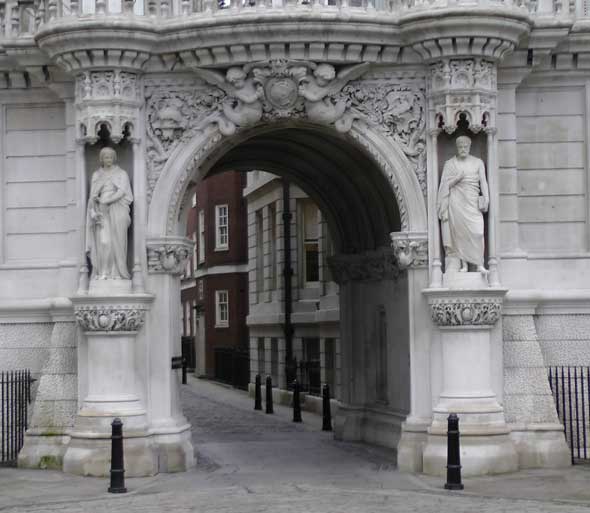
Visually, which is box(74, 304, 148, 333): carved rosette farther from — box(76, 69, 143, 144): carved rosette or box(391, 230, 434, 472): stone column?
box(391, 230, 434, 472): stone column

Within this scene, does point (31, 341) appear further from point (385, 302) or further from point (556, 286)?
point (556, 286)

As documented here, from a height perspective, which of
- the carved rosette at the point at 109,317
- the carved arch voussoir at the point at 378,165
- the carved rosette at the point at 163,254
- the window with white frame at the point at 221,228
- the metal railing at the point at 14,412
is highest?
the window with white frame at the point at 221,228

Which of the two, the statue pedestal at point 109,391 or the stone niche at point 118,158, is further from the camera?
the stone niche at point 118,158

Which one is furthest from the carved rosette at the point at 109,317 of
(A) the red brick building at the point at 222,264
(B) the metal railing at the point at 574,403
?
(A) the red brick building at the point at 222,264

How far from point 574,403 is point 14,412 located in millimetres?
8571

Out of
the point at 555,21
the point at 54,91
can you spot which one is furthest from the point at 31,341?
the point at 555,21

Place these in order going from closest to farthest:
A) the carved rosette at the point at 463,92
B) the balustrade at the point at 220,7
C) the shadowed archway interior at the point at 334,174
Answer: the balustrade at the point at 220,7 → the carved rosette at the point at 463,92 → the shadowed archway interior at the point at 334,174

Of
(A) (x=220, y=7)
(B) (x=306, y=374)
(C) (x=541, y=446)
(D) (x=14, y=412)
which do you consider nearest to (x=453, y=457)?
(C) (x=541, y=446)

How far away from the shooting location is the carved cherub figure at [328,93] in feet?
70.1

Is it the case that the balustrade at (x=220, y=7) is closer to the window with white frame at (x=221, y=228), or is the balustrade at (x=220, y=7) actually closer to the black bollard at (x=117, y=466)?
the black bollard at (x=117, y=466)

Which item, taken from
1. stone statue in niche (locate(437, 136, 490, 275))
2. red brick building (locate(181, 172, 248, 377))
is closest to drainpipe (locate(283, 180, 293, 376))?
red brick building (locate(181, 172, 248, 377))

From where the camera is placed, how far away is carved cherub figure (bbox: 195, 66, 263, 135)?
2144 cm

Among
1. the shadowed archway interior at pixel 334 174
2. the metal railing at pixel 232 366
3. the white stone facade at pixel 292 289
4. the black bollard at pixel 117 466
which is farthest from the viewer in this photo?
the metal railing at pixel 232 366

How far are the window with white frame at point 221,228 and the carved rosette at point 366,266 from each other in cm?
2418
